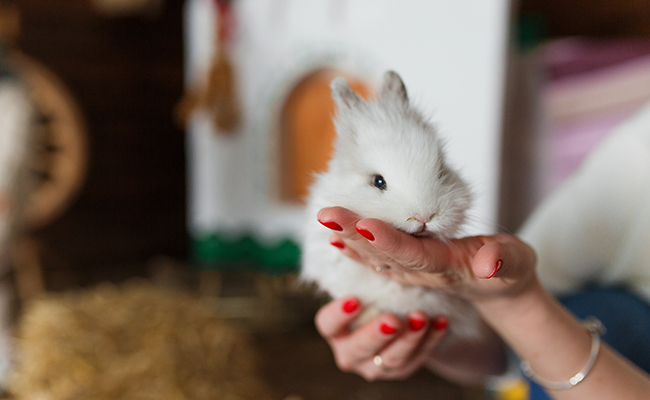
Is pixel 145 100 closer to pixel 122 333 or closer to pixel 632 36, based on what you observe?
pixel 122 333

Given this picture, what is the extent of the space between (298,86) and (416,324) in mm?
2137

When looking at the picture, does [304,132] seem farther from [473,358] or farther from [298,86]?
[473,358]

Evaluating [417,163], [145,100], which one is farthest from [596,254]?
[145,100]

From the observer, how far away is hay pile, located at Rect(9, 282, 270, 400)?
121 cm

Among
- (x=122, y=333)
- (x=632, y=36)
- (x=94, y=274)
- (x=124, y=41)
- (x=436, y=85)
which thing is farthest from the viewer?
(x=124, y=41)

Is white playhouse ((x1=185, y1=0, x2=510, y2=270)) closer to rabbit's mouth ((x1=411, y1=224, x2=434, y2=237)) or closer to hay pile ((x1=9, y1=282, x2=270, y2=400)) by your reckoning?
hay pile ((x1=9, y1=282, x2=270, y2=400))

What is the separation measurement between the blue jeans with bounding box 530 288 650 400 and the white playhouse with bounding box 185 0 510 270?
972mm

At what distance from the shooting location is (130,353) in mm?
1334

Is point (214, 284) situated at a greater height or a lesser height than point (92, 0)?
lesser

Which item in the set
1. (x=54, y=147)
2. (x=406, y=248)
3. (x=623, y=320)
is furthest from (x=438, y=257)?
(x=54, y=147)

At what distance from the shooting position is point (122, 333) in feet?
4.62

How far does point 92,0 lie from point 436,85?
260cm

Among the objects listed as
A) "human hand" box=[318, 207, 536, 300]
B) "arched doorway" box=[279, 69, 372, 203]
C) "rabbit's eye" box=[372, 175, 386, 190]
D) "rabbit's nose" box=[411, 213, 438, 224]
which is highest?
"rabbit's eye" box=[372, 175, 386, 190]

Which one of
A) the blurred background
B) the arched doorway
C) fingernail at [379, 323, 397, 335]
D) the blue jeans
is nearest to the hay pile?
the blurred background
